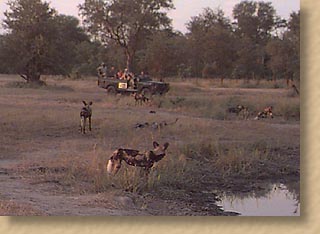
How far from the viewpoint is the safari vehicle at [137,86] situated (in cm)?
1038

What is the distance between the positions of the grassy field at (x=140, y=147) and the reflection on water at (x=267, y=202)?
0.20m

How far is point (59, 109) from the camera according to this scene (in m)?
10.6

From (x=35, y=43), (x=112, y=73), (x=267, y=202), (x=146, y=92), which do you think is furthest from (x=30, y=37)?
(x=267, y=202)

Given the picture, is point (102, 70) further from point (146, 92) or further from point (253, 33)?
point (146, 92)

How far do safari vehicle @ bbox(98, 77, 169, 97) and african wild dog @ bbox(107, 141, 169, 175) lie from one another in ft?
11.3

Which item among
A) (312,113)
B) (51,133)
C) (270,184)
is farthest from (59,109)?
(312,113)

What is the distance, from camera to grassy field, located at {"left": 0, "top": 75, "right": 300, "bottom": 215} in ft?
19.9

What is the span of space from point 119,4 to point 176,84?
9.80ft

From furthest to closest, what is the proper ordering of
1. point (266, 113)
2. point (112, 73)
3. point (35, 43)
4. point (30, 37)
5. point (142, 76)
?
point (35, 43)
point (30, 37)
point (142, 76)
point (266, 113)
point (112, 73)

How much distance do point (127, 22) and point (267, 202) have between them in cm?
391

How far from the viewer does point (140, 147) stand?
769 cm

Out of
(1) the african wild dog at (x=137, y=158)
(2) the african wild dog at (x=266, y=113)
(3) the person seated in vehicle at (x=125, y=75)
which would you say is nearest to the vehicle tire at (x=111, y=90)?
(3) the person seated in vehicle at (x=125, y=75)

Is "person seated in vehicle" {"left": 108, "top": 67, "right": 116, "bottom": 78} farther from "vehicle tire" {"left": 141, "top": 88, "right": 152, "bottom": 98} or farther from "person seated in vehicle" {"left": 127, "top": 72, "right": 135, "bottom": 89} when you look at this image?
"vehicle tire" {"left": 141, "top": 88, "right": 152, "bottom": 98}

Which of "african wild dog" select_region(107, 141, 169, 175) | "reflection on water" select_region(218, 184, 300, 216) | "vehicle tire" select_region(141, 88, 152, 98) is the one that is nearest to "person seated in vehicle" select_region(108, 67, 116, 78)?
"vehicle tire" select_region(141, 88, 152, 98)
